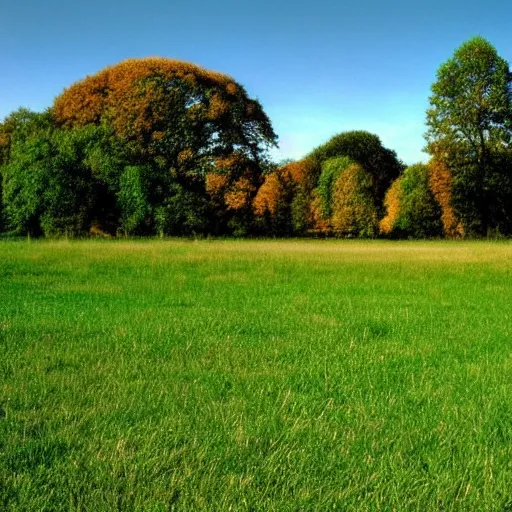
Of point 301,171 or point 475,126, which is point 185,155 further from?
point 475,126

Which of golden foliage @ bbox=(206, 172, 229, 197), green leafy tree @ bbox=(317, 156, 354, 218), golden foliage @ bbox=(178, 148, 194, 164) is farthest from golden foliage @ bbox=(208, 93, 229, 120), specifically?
green leafy tree @ bbox=(317, 156, 354, 218)

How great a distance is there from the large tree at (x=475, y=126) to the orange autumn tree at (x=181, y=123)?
38.1 feet

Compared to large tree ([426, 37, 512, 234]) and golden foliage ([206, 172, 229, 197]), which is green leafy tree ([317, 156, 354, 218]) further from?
golden foliage ([206, 172, 229, 197])

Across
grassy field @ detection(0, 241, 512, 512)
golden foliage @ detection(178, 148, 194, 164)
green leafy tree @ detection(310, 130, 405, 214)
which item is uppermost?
green leafy tree @ detection(310, 130, 405, 214)

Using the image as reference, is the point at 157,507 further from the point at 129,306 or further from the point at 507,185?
the point at 507,185

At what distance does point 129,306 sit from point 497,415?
274 inches

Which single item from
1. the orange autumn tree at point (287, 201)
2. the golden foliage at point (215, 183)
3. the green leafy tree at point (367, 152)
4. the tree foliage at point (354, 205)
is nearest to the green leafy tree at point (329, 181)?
the tree foliage at point (354, 205)

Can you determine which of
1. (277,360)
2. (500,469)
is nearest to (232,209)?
(277,360)

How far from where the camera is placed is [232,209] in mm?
42281

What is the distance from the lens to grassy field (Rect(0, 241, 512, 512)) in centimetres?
366

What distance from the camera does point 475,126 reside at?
43.5 metres

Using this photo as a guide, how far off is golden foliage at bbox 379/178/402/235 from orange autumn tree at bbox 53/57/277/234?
10.9 metres

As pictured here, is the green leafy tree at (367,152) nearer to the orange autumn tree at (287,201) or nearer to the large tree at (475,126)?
the orange autumn tree at (287,201)

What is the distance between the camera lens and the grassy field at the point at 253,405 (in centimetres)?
366
